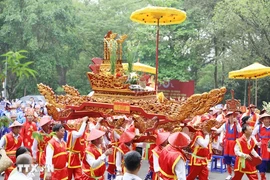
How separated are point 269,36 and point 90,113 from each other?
14.0 metres

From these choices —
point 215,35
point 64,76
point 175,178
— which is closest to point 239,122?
point 175,178

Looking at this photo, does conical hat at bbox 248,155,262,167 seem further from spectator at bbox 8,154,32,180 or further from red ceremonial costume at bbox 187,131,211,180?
spectator at bbox 8,154,32,180

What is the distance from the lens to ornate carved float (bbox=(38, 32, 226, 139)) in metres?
6.95

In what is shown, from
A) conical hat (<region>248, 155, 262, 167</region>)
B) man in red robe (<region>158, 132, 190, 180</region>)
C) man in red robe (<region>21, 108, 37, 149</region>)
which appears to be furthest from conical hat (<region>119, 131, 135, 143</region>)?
man in red robe (<region>21, 108, 37, 149</region>)

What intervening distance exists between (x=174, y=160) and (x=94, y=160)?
1469mm

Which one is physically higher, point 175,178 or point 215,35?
point 215,35

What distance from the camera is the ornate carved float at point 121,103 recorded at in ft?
22.8

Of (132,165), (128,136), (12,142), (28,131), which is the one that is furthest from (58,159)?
(132,165)

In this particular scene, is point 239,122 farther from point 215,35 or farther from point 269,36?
point 215,35

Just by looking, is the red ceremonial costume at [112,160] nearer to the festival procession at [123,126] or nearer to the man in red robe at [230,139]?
the festival procession at [123,126]

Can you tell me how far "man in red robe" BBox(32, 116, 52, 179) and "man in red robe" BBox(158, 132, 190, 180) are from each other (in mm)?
3107

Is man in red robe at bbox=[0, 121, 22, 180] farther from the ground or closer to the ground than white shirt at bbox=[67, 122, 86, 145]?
closer to the ground

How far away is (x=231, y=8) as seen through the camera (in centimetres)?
2041

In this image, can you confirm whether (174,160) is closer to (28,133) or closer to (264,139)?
(264,139)
